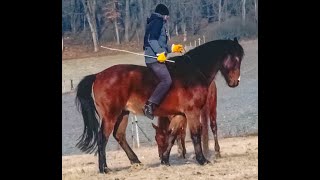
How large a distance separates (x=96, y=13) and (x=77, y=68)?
0.67 meters

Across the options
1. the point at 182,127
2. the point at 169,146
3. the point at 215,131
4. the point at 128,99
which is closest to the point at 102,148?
the point at 128,99

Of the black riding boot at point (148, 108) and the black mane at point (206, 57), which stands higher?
the black mane at point (206, 57)

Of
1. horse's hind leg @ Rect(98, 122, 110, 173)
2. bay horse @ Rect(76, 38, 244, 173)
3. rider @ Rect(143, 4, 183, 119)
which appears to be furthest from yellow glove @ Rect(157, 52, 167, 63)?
horse's hind leg @ Rect(98, 122, 110, 173)

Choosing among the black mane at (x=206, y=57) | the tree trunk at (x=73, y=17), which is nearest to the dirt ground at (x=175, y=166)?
the black mane at (x=206, y=57)

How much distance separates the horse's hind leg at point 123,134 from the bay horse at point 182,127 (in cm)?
31

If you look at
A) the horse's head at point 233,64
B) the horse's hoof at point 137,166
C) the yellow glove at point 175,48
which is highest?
the yellow glove at point 175,48

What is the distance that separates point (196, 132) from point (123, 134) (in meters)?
0.80

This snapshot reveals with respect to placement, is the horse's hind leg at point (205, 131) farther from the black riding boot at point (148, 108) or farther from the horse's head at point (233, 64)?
the black riding boot at point (148, 108)

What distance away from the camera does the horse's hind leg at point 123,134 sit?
669cm

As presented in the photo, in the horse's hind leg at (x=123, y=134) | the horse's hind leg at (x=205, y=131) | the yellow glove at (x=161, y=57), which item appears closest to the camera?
the yellow glove at (x=161, y=57)
